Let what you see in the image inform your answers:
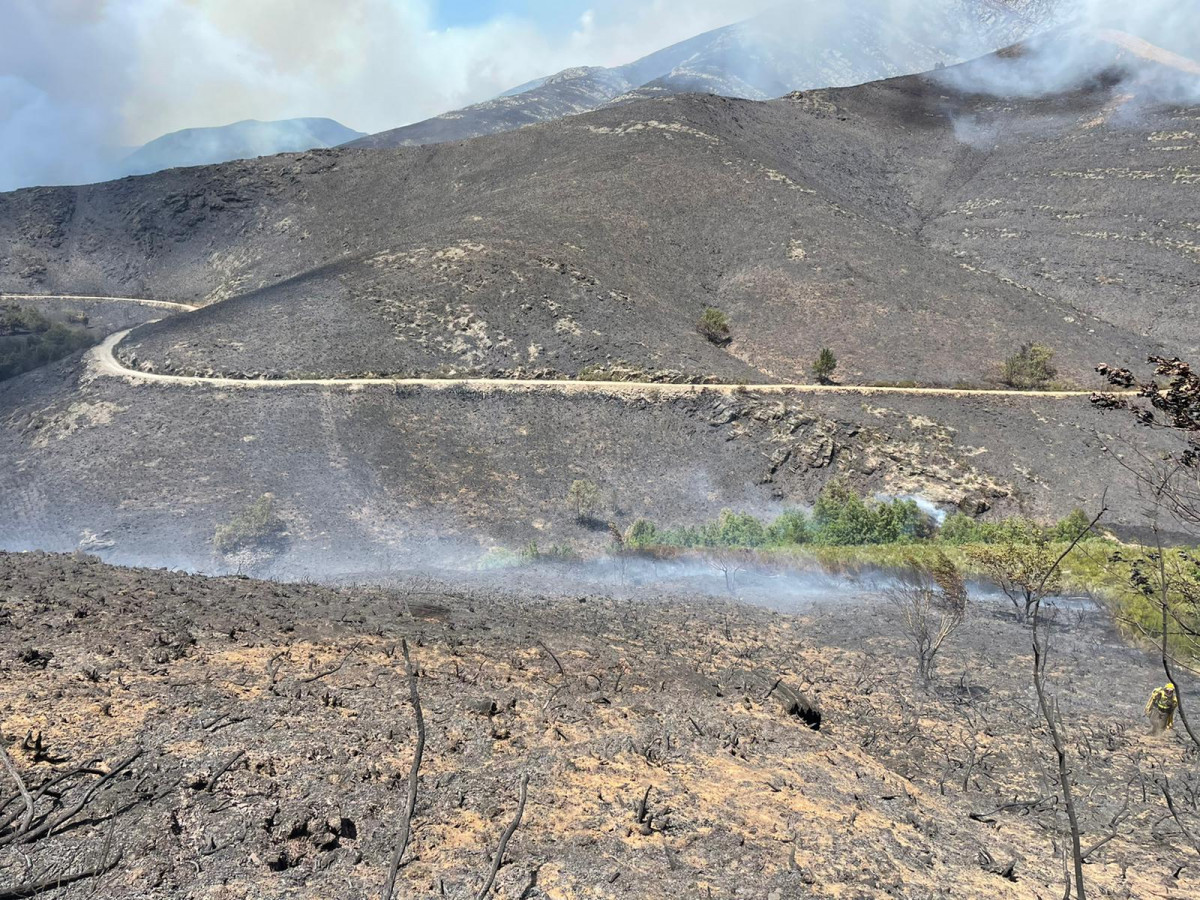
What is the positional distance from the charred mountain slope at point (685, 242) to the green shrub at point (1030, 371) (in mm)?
1656

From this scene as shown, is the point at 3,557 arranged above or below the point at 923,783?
above

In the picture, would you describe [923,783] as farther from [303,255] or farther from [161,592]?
[303,255]

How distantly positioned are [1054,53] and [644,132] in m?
57.9

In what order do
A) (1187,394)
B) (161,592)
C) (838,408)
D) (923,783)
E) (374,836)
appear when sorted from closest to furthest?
1. (1187,394)
2. (374,836)
3. (923,783)
4. (161,592)
5. (838,408)

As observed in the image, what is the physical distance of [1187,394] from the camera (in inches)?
168

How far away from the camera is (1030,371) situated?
3447cm

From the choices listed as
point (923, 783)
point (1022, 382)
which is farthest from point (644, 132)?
point (923, 783)

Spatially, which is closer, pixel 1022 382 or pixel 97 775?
pixel 97 775

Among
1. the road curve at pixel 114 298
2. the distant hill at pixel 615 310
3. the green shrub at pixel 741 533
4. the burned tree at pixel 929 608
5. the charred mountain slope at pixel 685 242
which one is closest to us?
the burned tree at pixel 929 608

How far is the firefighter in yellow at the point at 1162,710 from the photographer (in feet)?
29.2

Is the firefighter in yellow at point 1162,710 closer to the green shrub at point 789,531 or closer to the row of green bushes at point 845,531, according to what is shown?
the row of green bushes at point 845,531

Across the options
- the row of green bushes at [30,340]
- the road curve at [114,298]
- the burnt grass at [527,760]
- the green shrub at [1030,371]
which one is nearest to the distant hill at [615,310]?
the green shrub at [1030,371]

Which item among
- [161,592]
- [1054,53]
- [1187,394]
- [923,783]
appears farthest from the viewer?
[1054,53]

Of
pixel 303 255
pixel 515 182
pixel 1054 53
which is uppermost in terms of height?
pixel 1054 53
